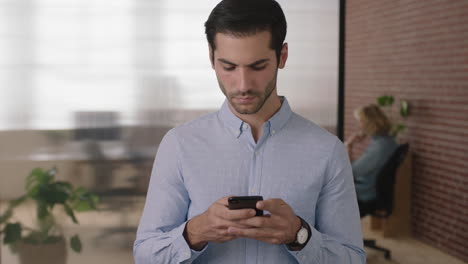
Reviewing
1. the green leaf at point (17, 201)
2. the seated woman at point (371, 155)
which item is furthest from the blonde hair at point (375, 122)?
the green leaf at point (17, 201)

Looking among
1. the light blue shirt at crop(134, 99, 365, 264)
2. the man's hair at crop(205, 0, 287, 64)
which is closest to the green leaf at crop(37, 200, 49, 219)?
the light blue shirt at crop(134, 99, 365, 264)

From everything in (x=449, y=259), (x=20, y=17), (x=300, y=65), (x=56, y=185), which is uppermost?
(x=20, y=17)

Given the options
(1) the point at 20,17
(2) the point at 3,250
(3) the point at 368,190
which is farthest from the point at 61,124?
(3) the point at 368,190

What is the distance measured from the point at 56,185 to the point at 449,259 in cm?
344

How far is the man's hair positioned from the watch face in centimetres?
40

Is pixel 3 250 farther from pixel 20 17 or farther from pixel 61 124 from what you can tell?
pixel 20 17

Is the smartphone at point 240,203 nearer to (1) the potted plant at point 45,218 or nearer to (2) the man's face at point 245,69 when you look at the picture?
(2) the man's face at point 245,69

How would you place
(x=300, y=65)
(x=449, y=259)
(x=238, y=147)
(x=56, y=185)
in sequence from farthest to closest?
(x=449, y=259), (x=56, y=185), (x=300, y=65), (x=238, y=147)

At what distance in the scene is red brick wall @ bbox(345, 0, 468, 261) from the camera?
15.7ft

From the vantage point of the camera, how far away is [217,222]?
3.65ft

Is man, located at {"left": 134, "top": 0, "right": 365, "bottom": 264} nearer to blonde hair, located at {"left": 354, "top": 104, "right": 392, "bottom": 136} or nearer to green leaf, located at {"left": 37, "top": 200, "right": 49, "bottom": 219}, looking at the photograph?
green leaf, located at {"left": 37, "top": 200, "right": 49, "bottom": 219}

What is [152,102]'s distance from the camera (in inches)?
116

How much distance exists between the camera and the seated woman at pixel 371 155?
484 centimetres

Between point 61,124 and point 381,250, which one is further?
point 381,250
